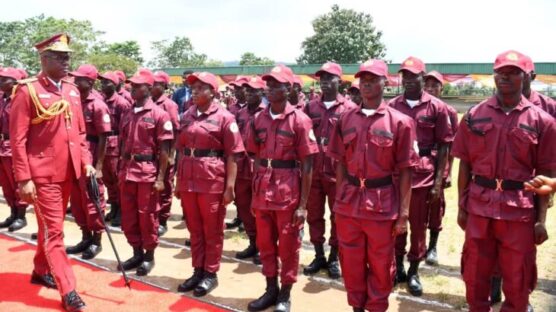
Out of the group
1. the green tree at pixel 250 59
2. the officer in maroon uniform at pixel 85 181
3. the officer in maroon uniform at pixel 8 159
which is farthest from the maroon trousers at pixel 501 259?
the green tree at pixel 250 59

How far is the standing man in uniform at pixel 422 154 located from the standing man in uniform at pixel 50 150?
3310 millimetres

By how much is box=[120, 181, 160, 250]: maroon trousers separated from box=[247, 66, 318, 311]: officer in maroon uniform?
1473mm

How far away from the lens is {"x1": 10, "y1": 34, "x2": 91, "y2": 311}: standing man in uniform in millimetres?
4332

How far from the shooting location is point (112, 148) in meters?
7.23

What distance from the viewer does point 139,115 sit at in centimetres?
532

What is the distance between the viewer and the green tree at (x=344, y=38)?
5478cm

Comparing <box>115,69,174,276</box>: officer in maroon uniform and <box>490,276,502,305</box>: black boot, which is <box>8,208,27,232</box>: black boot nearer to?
<box>115,69,174,276</box>: officer in maroon uniform

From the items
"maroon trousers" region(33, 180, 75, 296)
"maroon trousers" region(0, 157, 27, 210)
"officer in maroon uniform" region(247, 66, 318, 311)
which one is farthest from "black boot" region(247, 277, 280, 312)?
"maroon trousers" region(0, 157, 27, 210)

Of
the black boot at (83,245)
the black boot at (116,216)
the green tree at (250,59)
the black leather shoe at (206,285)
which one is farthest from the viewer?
the green tree at (250,59)

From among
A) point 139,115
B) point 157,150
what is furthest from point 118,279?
point 139,115

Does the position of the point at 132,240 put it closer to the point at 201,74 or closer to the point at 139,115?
the point at 139,115

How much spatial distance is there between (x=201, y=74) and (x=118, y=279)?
2.40 metres

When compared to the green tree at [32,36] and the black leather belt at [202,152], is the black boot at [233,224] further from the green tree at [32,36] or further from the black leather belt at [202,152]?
the green tree at [32,36]

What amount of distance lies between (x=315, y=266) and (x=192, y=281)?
145cm
